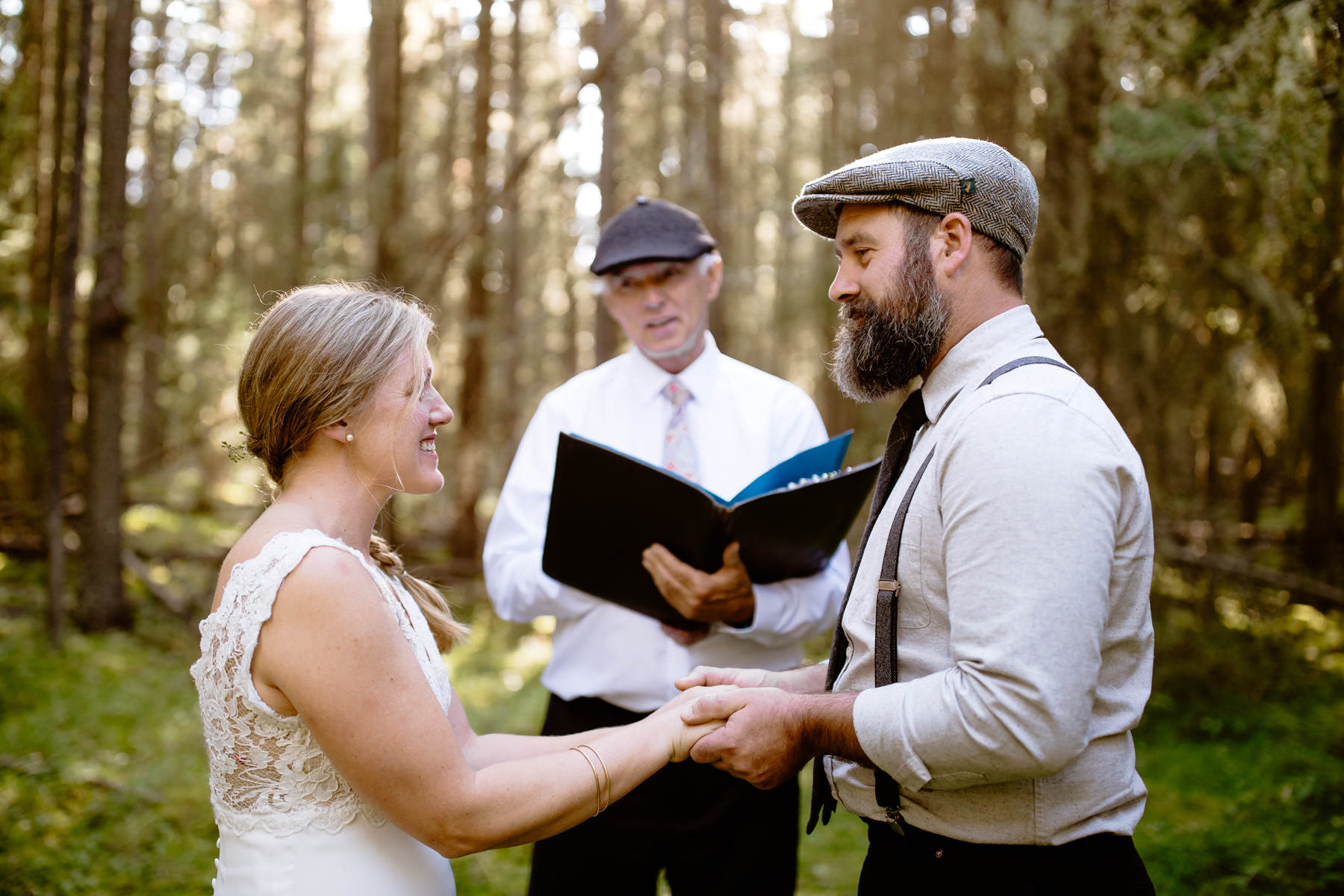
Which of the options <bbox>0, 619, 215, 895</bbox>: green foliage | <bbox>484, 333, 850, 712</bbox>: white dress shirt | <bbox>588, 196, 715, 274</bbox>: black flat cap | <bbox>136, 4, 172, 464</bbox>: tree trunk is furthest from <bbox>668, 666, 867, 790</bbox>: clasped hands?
<bbox>136, 4, 172, 464</bbox>: tree trunk

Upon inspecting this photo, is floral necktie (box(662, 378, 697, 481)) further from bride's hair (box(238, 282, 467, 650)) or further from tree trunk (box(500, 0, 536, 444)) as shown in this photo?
tree trunk (box(500, 0, 536, 444))

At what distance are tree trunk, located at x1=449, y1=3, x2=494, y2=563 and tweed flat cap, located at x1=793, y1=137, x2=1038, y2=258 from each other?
9138mm

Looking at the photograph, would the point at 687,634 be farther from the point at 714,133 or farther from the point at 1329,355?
the point at 714,133

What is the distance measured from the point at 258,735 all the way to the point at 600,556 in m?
1.06

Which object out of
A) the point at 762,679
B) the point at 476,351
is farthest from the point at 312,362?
the point at 476,351

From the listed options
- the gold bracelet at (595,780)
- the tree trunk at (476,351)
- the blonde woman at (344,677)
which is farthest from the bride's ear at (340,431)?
the tree trunk at (476,351)

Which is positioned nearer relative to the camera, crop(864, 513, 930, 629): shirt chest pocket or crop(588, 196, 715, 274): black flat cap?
crop(864, 513, 930, 629): shirt chest pocket

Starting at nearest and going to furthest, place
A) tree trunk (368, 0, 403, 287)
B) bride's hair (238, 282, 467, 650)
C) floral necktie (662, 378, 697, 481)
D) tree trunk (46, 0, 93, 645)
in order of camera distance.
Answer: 1. bride's hair (238, 282, 467, 650)
2. floral necktie (662, 378, 697, 481)
3. tree trunk (46, 0, 93, 645)
4. tree trunk (368, 0, 403, 287)

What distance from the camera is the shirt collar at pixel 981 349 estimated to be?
70.8 inches

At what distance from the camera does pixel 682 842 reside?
8.68ft

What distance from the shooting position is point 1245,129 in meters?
4.36

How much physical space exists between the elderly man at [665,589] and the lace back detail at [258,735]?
995mm

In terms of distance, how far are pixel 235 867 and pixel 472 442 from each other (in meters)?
9.77

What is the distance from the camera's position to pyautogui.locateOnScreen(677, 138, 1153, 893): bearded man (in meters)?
1.47
